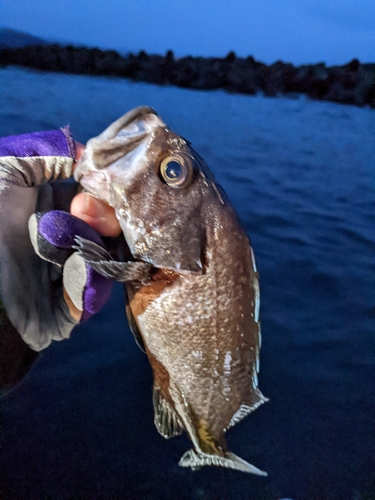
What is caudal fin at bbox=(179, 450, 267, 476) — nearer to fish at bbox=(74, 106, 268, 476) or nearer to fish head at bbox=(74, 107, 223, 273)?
fish at bbox=(74, 106, 268, 476)

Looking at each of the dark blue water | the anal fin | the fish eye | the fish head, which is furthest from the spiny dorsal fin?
the dark blue water

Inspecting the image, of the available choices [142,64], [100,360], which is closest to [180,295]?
[100,360]

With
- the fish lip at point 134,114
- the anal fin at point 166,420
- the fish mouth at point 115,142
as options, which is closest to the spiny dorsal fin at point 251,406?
the anal fin at point 166,420

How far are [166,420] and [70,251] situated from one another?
29.4 inches

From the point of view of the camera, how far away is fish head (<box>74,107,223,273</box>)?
1.04 metres

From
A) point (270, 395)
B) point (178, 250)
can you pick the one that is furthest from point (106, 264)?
point (270, 395)

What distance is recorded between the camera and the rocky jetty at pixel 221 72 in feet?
20.0

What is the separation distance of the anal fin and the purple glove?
1.50 ft

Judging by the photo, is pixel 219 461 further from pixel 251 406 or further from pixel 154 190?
pixel 154 190

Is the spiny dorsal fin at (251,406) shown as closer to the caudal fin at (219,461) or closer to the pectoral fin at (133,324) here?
the caudal fin at (219,461)

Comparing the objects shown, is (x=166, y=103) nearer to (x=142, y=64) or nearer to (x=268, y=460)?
(x=142, y=64)

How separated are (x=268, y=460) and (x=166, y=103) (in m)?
9.11

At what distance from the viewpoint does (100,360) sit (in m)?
3.14

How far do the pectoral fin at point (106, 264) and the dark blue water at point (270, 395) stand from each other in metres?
2.19
